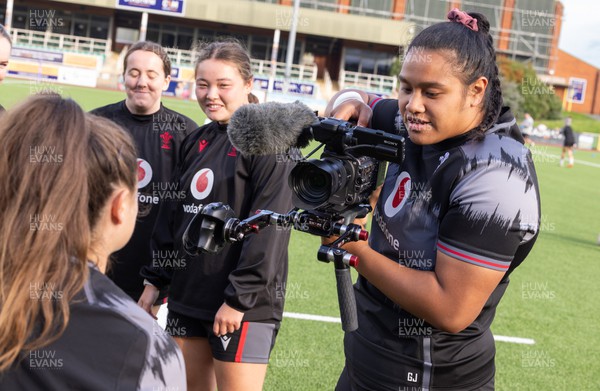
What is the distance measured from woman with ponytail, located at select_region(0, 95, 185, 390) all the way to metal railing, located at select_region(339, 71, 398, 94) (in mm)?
43555

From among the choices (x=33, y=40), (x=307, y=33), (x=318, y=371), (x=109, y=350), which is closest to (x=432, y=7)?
(x=307, y=33)

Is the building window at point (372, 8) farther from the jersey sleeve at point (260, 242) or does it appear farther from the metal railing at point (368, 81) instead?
the jersey sleeve at point (260, 242)

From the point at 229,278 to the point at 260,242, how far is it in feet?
0.65

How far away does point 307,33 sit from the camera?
46.8 metres

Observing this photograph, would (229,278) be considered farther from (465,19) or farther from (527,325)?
(527,325)

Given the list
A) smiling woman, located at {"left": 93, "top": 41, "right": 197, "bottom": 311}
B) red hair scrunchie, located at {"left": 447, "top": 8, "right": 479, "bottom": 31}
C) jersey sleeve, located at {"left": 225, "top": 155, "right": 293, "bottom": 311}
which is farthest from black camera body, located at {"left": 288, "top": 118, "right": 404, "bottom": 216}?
smiling woman, located at {"left": 93, "top": 41, "right": 197, "bottom": 311}

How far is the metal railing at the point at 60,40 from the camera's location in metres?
39.1

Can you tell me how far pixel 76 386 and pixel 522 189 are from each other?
4.02ft

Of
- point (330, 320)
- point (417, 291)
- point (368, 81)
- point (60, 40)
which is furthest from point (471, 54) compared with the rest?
point (368, 81)

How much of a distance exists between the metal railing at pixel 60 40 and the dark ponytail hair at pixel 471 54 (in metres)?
39.0

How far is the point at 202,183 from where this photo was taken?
3.14 meters

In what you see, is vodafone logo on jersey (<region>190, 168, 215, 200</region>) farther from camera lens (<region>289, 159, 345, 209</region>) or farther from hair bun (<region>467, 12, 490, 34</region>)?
hair bun (<region>467, 12, 490, 34</region>)

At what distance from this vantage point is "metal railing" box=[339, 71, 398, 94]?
148ft

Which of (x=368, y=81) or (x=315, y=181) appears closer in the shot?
(x=315, y=181)
